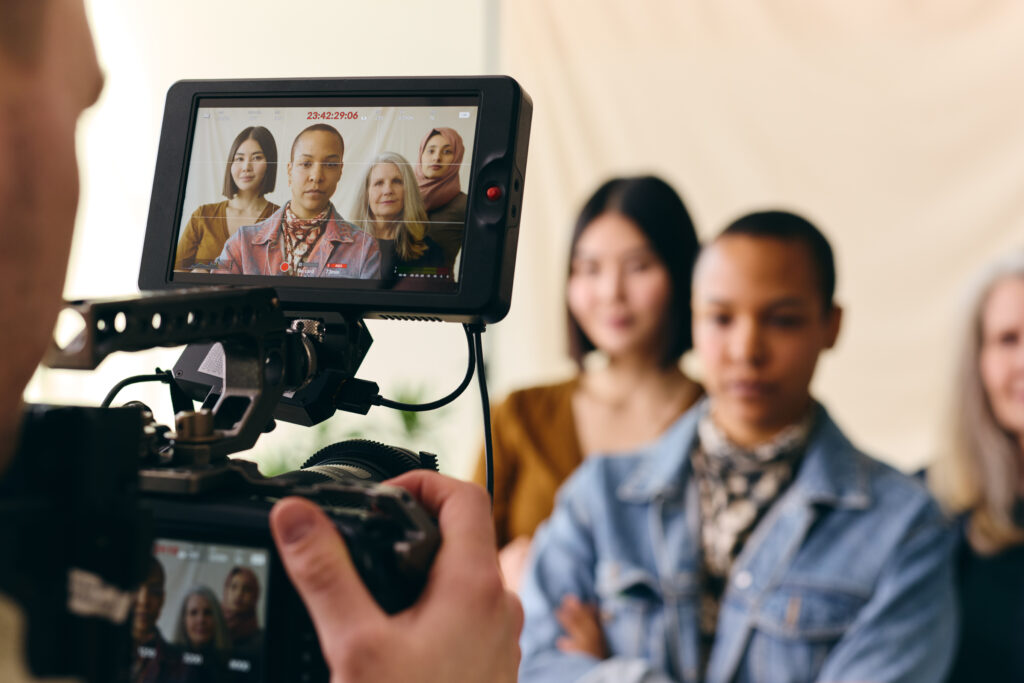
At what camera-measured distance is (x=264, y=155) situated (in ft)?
2.15

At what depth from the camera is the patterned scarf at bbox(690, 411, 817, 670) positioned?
1502 millimetres

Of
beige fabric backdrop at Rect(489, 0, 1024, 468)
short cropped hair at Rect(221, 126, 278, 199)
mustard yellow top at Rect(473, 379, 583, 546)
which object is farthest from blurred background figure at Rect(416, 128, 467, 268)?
beige fabric backdrop at Rect(489, 0, 1024, 468)

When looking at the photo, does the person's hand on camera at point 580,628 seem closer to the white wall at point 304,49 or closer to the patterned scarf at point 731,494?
the patterned scarf at point 731,494

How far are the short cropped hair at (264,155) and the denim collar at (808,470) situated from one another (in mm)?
1070

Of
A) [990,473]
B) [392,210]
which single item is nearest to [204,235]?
[392,210]

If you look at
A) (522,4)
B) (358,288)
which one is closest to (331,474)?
(358,288)

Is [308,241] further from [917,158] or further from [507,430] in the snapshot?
[917,158]

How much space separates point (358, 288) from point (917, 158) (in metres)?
2.36

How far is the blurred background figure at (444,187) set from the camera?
616mm

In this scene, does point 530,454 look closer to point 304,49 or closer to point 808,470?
point 808,470

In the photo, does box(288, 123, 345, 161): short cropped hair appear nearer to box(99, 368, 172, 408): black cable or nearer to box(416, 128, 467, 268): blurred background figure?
box(416, 128, 467, 268): blurred background figure

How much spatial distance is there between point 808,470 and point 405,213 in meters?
1.07

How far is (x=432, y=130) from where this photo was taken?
0.63 m

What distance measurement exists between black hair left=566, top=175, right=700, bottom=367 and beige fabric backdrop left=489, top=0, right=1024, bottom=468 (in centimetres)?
73
